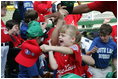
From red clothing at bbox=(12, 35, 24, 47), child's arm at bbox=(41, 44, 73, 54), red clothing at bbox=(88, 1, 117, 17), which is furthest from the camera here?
red clothing at bbox=(12, 35, 24, 47)

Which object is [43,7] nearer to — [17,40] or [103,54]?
[17,40]

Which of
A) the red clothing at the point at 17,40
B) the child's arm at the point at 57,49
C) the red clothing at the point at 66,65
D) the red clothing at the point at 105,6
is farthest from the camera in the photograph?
the red clothing at the point at 17,40

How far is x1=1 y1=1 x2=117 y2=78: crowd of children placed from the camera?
2.52 m

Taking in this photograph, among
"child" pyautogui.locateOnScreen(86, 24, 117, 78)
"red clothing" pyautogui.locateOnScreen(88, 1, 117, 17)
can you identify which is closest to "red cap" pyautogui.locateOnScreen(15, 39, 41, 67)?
"red clothing" pyautogui.locateOnScreen(88, 1, 117, 17)

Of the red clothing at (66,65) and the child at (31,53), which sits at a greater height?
the child at (31,53)

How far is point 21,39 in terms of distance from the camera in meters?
4.07

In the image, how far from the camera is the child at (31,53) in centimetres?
239

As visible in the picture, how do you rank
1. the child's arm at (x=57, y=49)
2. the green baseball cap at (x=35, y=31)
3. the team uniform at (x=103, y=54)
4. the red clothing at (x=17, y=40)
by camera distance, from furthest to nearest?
the red clothing at (x=17, y=40) < the team uniform at (x=103, y=54) < the green baseball cap at (x=35, y=31) < the child's arm at (x=57, y=49)

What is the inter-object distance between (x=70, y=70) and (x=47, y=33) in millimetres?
945

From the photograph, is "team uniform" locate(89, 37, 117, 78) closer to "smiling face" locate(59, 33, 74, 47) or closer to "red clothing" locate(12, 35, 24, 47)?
"red clothing" locate(12, 35, 24, 47)

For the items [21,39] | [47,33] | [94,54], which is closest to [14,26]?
[21,39]

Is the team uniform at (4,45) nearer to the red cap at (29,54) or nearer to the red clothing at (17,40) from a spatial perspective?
the red clothing at (17,40)

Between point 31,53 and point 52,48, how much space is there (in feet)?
0.81

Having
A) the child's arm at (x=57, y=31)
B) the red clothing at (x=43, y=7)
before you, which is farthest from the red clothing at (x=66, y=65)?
the red clothing at (x=43, y=7)
